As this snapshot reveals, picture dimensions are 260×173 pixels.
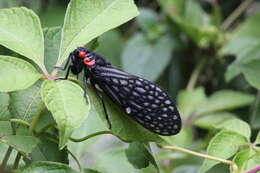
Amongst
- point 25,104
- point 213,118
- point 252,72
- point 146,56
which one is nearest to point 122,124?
point 25,104

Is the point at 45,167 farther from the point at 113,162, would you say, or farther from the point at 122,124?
the point at 113,162

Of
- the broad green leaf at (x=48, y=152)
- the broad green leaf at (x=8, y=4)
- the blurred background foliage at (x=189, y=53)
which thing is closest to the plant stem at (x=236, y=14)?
the blurred background foliage at (x=189, y=53)

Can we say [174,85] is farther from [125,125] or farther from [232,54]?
[125,125]

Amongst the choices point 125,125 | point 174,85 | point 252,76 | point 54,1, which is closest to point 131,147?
point 125,125

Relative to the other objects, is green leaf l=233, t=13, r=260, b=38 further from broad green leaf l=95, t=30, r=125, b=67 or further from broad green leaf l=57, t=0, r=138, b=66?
broad green leaf l=57, t=0, r=138, b=66

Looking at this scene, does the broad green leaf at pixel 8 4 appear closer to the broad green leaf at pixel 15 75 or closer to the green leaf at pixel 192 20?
the green leaf at pixel 192 20
